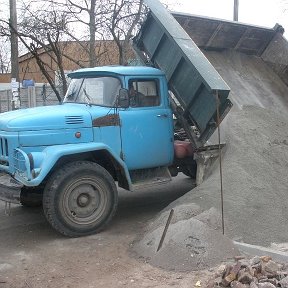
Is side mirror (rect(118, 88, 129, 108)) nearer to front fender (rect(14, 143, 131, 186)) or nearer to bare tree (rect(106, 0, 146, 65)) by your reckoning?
front fender (rect(14, 143, 131, 186))

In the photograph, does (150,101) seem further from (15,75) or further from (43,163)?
(15,75)

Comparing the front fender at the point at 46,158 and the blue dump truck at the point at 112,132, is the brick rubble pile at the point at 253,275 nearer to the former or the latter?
the blue dump truck at the point at 112,132

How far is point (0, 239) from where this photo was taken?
642 centimetres

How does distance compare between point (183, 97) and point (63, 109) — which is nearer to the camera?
point (63, 109)

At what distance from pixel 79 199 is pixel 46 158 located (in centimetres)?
76

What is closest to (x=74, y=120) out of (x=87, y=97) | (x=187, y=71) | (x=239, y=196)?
(x=87, y=97)

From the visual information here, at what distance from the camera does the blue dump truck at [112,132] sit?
627cm

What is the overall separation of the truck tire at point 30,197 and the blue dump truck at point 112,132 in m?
0.03

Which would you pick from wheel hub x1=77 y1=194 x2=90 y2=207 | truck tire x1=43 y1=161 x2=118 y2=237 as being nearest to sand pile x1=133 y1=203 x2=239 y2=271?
truck tire x1=43 y1=161 x2=118 y2=237

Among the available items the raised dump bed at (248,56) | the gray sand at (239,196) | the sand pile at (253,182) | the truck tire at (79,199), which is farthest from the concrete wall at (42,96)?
the truck tire at (79,199)

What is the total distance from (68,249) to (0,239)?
1.08 meters

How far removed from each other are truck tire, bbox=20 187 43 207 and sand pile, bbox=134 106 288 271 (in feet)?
5.79

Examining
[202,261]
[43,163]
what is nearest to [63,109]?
[43,163]

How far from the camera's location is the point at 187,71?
7.12m
